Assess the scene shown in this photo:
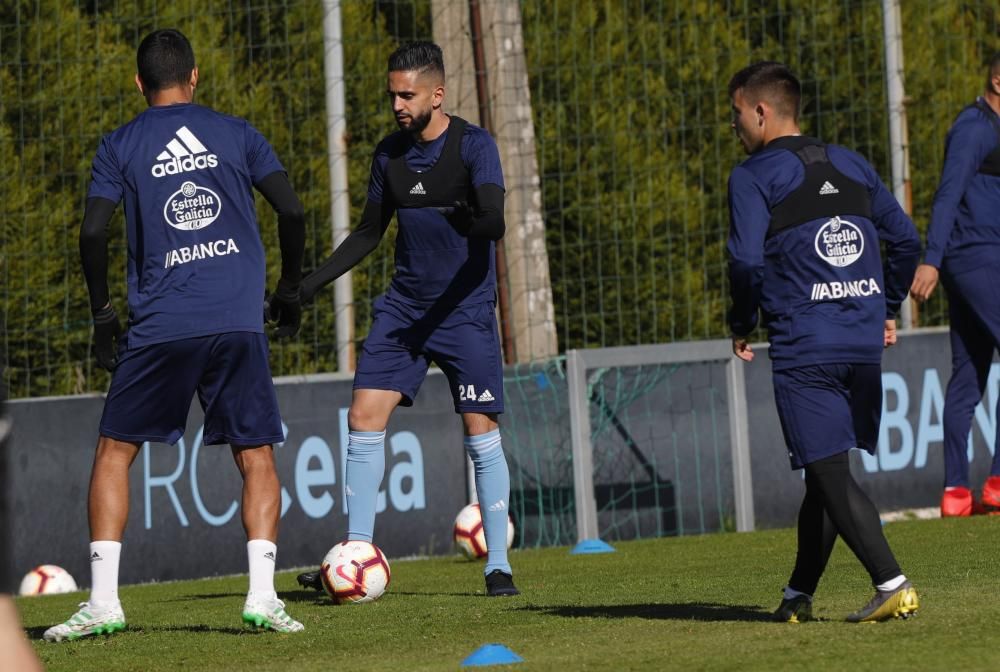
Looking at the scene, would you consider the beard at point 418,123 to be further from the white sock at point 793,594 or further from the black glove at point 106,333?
the white sock at point 793,594

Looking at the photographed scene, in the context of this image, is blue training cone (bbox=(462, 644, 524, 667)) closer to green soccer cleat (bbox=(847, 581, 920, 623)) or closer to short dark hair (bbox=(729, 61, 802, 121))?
green soccer cleat (bbox=(847, 581, 920, 623))

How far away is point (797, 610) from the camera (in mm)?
5469

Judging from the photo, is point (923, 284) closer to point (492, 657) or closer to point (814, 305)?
point (814, 305)

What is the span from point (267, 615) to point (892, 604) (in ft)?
6.55

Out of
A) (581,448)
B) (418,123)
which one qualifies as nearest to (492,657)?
(418,123)

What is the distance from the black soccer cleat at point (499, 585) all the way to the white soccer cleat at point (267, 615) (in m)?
1.19

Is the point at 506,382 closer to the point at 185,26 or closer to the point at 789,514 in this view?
the point at 789,514

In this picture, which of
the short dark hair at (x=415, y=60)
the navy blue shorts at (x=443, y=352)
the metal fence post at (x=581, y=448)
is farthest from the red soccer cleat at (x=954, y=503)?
the short dark hair at (x=415, y=60)

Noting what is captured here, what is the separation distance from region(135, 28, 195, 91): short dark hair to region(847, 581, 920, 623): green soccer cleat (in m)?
2.84

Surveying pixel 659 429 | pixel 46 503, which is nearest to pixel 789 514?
pixel 659 429

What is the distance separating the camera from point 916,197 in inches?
684

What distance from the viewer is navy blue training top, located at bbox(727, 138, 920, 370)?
5324 mm

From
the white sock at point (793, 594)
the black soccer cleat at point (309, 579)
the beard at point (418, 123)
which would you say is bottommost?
the black soccer cleat at point (309, 579)

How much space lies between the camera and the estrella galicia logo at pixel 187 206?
19.6 ft
